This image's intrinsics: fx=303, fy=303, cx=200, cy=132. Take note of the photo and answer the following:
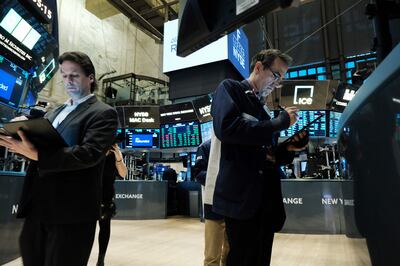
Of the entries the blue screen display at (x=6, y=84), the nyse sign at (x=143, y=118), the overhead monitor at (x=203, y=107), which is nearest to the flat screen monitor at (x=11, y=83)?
the blue screen display at (x=6, y=84)

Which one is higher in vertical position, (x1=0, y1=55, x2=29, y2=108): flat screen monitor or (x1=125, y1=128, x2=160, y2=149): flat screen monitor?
(x1=0, y1=55, x2=29, y2=108): flat screen monitor

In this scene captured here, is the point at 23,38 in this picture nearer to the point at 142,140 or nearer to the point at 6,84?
the point at 6,84

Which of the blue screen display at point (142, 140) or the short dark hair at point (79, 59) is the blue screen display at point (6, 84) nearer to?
the blue screen display at point (142, 140)

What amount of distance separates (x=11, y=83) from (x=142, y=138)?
336 centimetres

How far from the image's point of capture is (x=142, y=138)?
810 centimetres

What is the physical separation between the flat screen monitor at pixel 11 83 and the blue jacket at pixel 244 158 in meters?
5.32

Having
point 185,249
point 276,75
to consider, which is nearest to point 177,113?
point 185,249

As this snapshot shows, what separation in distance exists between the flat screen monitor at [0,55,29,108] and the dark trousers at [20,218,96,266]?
16.7 feet

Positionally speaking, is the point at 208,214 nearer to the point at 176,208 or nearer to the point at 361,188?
the point at 361,188

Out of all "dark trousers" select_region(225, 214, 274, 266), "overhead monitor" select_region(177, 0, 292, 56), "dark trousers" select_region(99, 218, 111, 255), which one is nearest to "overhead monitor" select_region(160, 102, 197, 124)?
"dark trousers" select_region(99, 218, 111, 255)

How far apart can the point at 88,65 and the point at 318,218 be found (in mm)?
5129

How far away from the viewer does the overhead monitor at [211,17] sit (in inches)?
46.8

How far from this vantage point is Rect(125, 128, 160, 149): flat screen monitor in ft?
26.5

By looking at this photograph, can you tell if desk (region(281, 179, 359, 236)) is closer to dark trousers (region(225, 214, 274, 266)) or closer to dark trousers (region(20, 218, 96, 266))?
A: dark trousers (region(225, 214, 274, 266))
